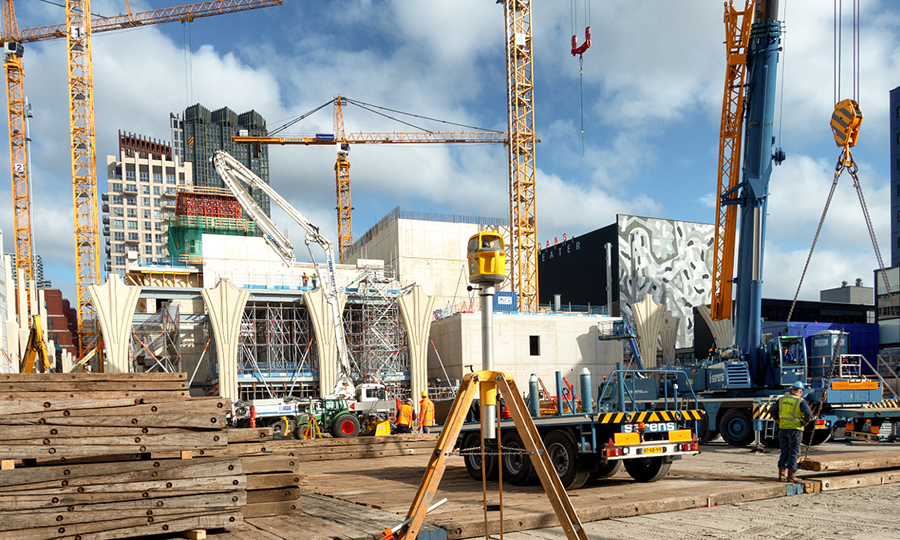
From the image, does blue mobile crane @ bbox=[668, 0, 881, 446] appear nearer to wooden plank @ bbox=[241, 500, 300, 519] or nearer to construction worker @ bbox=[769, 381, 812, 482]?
construction worker @ bbox=[769, 381, 812, 482]

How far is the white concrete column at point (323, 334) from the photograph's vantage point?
1804 inches

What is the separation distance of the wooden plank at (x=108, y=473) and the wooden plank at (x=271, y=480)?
1197mm

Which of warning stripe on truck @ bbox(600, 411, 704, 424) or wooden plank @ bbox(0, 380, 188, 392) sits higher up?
wooden plank @ bbox(0, 380, 188, 392)

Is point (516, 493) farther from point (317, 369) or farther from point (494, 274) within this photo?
point (317, 369)

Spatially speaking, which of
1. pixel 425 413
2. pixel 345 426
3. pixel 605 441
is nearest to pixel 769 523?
pixel 605 441

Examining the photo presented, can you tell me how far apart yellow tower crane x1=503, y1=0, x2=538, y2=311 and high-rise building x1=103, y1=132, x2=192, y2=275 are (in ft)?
316

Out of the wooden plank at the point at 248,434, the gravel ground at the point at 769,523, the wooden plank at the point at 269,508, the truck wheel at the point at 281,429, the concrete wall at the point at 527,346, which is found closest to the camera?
the gravel ground at the point at 769,523

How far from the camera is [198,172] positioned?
193875 millimetres

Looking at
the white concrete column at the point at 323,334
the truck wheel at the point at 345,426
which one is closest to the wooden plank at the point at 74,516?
the truck wheel at the point at 345,426

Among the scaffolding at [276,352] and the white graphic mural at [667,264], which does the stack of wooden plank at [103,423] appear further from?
the white graphic mural at [667,264]

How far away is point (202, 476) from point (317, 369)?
42729 millimetres

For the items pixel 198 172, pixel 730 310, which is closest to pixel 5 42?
pixel 730 310

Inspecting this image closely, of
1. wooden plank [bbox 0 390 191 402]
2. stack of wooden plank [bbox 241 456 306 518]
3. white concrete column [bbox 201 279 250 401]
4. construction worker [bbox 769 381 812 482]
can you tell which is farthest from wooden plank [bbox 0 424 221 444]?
white concrete column [bbox 201 279 250 401]

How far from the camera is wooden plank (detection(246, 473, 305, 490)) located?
8.73 metres
